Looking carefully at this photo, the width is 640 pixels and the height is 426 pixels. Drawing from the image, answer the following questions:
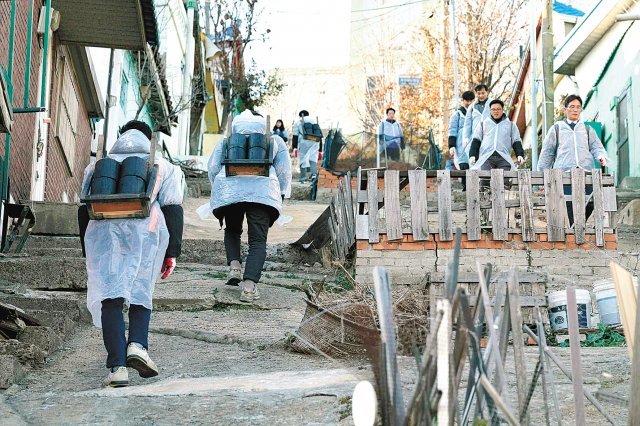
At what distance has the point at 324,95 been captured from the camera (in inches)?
2261

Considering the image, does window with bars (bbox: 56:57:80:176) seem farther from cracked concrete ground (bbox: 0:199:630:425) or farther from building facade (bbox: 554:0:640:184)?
building facade (bbox: 554:0:640:184)

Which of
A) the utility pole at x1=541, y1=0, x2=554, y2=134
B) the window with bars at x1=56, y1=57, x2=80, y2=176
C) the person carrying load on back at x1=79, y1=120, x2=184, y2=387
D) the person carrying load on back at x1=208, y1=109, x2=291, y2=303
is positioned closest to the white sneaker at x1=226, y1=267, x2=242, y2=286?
the person carrying load on back at x1=208, y1=109, x2=291, y2=303

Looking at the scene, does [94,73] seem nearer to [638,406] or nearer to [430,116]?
[638,406]

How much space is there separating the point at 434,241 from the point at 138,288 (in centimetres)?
418

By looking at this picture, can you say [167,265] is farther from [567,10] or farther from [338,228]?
[567,10]

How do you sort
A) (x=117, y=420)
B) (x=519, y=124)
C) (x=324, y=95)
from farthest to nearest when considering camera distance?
1. (x=324, y=95)
2. (x=519, y=124)
3. (x=117, y=420)

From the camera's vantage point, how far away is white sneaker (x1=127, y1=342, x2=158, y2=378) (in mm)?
5738

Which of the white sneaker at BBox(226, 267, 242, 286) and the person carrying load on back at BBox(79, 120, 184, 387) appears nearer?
the person carrying load on back at BBox(79, 120, 184, 387)

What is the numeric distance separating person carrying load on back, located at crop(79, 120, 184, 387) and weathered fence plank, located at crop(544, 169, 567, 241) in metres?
4.33

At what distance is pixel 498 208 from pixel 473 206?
0.22m

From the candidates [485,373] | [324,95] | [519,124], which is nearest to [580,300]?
[485,373]

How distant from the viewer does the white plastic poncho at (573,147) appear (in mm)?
11594

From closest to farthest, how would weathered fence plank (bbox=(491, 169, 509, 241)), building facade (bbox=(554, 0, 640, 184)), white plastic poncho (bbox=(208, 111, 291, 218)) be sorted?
white plastic poncho (bbox=(208, 111, 291, 218)) → weathered fence plank (bbox=(491, 169, 509, 241)) → building facade (bbox=(554, 0, 640, 184))

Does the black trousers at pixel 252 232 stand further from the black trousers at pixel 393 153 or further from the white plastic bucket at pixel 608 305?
the black trousers at pixel 393 153
